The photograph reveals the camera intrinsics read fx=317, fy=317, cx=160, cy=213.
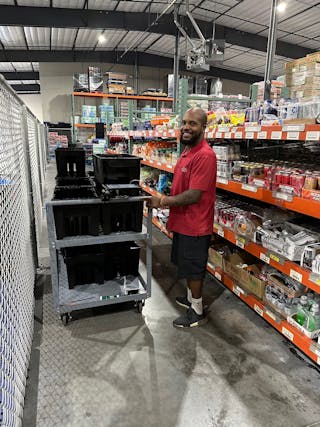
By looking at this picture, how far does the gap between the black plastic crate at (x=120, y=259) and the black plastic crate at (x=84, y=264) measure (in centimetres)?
8

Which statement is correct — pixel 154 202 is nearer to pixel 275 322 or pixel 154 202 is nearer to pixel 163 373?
pixel 163 373

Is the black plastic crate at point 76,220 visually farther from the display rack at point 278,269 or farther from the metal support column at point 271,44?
the metal support column at point 271,44

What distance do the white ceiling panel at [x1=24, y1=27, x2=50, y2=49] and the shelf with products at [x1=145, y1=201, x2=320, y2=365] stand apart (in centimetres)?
975

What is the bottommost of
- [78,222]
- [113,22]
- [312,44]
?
[78,222]

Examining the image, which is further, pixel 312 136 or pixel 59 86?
pixel 59 86

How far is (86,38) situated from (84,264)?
10.5m

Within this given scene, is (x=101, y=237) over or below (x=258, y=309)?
over

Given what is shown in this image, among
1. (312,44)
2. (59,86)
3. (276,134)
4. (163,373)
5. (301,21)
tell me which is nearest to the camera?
(163,373)

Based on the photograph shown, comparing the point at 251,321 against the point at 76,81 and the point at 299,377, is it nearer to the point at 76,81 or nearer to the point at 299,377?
the point at 299,377

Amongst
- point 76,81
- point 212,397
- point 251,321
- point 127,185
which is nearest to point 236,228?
point 251,321

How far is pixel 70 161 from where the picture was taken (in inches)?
133

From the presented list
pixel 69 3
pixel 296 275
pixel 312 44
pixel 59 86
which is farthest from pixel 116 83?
pixel 296 275

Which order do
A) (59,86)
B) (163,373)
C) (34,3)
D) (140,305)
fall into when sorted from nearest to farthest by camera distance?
1. (163,373)
2. (140,305)
3. (34,3)
4. (59,86)

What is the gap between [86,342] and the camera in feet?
8.03
